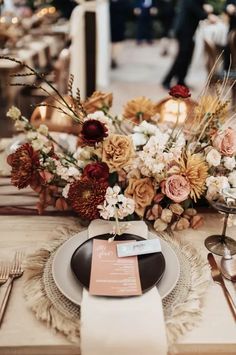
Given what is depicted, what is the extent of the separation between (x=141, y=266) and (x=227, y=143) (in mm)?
383

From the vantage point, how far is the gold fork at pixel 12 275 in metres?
0.77

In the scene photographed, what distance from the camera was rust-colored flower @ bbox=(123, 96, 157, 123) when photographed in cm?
132

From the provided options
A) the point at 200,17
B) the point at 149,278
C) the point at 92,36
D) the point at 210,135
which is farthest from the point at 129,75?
the point at 149,278

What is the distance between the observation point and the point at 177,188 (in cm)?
96

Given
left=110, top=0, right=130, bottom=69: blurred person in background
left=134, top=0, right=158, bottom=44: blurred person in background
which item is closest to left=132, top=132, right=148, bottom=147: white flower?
left=110, top=0, right=130, bottom=69: blurred person in background

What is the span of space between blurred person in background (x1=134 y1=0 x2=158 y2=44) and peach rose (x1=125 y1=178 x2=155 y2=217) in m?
7.30

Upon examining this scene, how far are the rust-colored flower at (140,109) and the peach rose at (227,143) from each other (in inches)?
14.4

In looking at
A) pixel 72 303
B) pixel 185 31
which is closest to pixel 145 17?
pixel 185 31

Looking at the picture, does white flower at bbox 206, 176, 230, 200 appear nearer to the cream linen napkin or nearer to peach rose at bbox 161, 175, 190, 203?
peach rose at bbox 161, 175, 190, 203

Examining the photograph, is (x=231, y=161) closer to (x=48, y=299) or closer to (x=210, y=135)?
(x=210, y=135)

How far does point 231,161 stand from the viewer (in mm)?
1006

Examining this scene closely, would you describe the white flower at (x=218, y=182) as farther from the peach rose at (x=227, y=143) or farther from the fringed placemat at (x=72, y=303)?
the fringed placemat at (x=72, y=303)

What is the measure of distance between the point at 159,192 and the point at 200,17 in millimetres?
3981

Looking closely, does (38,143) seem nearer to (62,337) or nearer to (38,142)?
(38,142)
